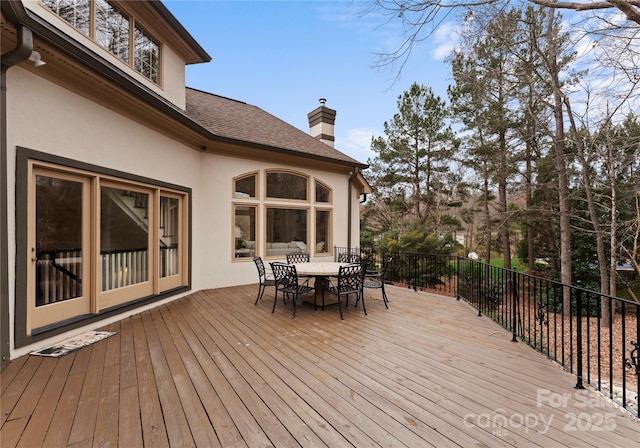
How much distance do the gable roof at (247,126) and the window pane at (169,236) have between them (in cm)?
185

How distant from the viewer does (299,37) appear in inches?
342

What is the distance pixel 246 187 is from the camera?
7250mm

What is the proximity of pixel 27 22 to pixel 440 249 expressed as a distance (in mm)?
11179

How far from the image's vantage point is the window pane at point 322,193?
859cm

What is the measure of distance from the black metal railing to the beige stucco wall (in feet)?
10.6

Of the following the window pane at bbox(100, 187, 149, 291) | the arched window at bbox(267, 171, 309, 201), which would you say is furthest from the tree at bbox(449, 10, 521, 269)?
the window pane at bbox(100, 187, 149, 291)

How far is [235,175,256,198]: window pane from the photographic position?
7.12 metres

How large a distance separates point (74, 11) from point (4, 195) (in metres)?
2.83

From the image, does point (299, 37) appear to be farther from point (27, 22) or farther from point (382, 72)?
point (27, 22)

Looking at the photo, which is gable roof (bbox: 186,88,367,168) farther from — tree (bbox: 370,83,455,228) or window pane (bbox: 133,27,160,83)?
tree (bbox: 370,83,455,228)

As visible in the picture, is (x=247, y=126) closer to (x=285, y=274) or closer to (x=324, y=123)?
(x=324, y=123)

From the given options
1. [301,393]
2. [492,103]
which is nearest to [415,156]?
[492,103]

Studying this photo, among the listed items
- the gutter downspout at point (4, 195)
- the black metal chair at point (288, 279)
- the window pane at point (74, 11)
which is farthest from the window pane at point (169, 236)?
the window pane at point (74, 11)

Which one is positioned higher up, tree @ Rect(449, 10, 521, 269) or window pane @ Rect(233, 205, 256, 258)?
tree @ Rect(449, 10, 521, 269)
